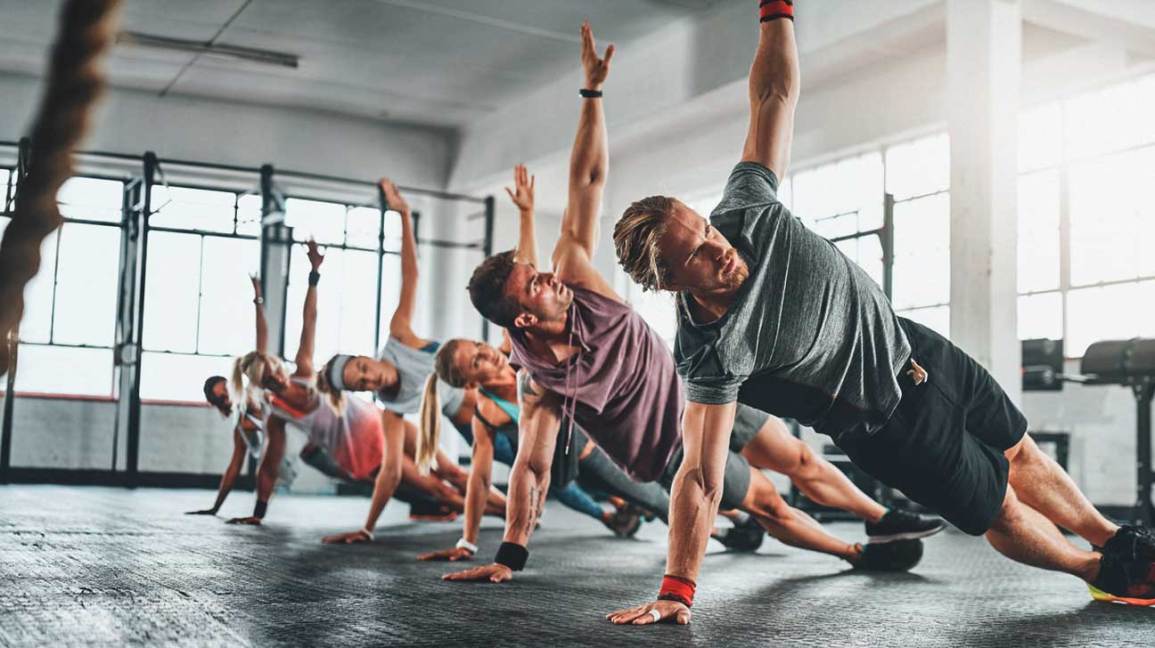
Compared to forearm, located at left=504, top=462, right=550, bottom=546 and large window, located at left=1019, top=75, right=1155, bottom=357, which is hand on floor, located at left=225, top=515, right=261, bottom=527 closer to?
forearm, located at left=504, top=462, right=550, bottom=546

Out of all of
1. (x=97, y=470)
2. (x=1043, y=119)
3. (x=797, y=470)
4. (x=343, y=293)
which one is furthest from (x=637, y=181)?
(x=797, y=470)

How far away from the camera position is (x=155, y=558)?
133 inches

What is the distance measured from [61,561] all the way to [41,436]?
7406 millimetres

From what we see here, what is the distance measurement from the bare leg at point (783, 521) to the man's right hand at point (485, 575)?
0.79 meters

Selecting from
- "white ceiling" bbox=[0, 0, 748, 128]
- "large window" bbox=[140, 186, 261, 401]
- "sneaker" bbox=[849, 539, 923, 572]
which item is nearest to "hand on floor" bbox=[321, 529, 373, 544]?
"sneaker" bbox=[849, 539, 923, 572]

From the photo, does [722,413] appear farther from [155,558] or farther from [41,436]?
[41,436]

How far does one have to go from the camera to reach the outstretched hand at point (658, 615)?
216 centimetres

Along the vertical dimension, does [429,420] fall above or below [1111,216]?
below

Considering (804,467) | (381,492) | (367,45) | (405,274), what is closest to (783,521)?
(804,467)

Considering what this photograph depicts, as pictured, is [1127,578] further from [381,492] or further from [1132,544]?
[381,492]

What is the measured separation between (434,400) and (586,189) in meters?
1.05

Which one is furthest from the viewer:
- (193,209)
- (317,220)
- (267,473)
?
(317,220)

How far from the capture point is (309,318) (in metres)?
5.42

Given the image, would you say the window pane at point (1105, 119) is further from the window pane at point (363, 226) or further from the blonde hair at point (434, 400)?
the window pane at point (363, 226)
